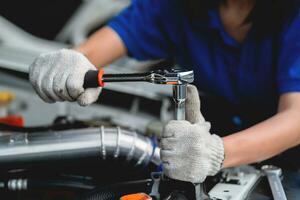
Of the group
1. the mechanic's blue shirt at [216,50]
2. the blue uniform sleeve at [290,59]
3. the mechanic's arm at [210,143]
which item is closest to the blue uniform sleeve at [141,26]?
the mechanic's blue shirt at [216,50]

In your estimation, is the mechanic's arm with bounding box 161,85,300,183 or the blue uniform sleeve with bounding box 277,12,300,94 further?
the blue uniform sleeve with bounding box 277,12,300,94

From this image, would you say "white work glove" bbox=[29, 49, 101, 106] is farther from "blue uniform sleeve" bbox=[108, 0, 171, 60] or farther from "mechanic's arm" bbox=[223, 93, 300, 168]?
"blue uniform sleeve" bbox=[108, 0, 171, 60]

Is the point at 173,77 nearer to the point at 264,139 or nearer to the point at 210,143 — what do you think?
the point at 210,143

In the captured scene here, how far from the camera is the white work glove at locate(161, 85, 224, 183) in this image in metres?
0.82

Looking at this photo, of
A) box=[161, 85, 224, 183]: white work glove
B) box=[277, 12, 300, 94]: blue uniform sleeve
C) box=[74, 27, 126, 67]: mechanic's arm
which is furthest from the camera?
box=[74, 27, 126, 67]: mechanic's arm

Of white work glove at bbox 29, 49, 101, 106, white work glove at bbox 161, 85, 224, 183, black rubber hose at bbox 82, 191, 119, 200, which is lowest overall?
black rubber hose at bbox 82, 191, 119, 200

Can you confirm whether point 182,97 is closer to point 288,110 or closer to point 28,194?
point 288,110

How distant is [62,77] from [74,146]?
0.53 ft

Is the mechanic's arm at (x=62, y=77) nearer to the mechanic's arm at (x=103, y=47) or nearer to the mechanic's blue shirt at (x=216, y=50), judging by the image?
the mechanic's arm at (x=103, y=47)

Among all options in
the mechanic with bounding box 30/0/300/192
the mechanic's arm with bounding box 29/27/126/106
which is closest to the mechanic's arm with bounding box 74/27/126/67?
the mechanic with bounding box 30/0/300/192

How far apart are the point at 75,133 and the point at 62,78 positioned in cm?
14

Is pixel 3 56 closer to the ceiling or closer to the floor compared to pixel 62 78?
closer to the ceiling

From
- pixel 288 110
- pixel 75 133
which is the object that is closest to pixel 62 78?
pixel 75 133

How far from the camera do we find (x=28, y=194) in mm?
1136
